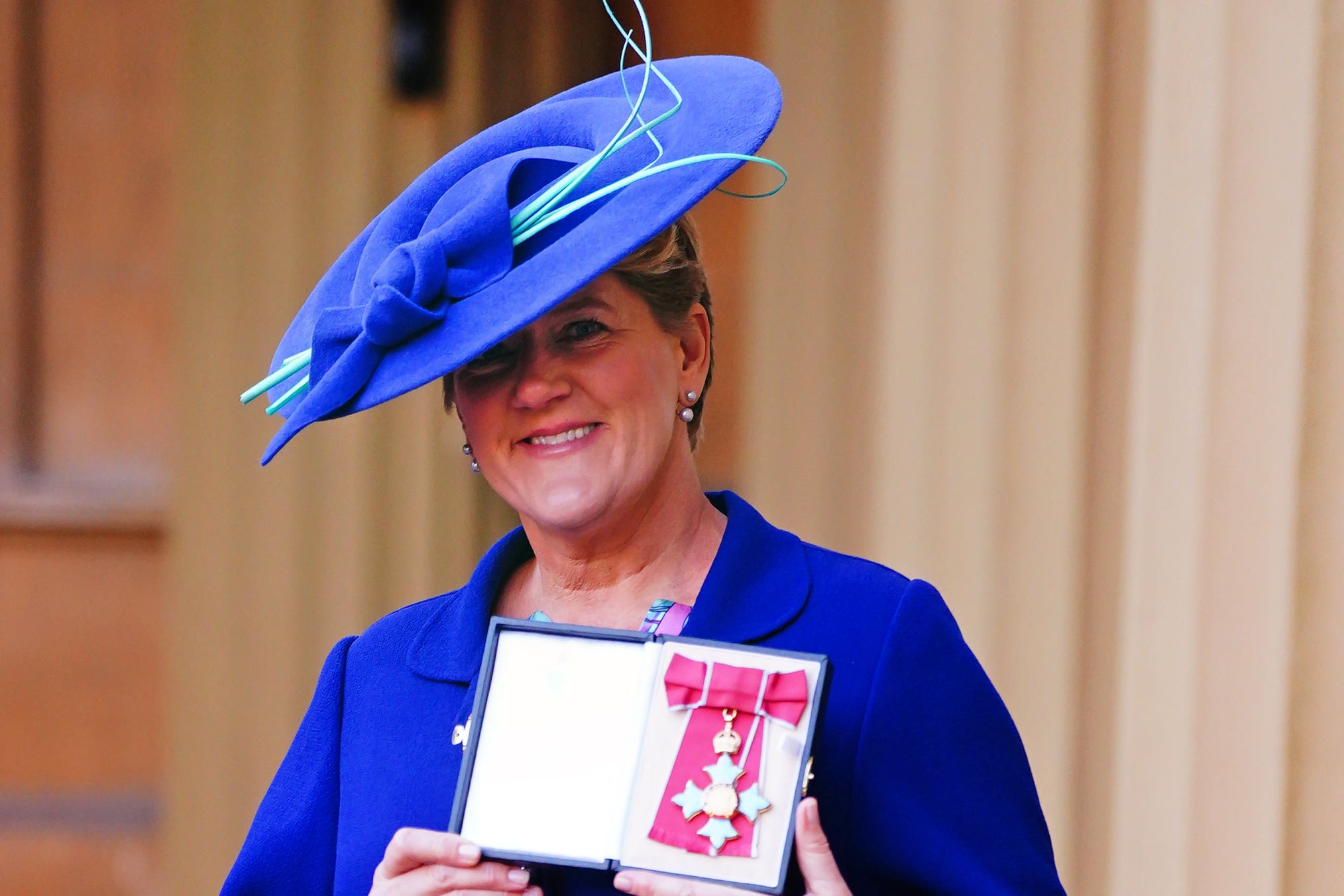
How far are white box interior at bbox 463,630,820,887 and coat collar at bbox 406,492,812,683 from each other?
14 centimetres

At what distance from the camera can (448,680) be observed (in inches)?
52.4

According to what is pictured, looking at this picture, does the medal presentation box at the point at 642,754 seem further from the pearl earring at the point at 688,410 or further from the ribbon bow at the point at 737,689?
the pearl earring at the point at 688,410

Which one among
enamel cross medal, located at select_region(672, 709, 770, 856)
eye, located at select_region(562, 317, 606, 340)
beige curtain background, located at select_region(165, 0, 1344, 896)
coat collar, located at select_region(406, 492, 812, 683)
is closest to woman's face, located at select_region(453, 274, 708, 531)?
eye, located at select_region(562, 317, 606, 340)

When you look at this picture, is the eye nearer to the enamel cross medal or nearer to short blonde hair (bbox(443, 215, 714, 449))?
short blonde hair (bbox(443, 215, 714, 449))

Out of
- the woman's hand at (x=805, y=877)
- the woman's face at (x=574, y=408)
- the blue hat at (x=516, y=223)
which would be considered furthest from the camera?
the woman's face at (x=574, y=408)

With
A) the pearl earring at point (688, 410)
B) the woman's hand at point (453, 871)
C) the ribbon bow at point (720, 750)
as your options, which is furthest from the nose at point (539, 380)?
the woman's hand at point (453, 871)

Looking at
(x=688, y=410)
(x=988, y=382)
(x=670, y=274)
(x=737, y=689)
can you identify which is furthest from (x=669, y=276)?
(x=988, y=382)

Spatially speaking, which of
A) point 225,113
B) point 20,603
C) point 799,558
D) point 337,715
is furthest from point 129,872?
point 799,558

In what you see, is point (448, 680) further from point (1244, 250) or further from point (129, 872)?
point (129, 872)

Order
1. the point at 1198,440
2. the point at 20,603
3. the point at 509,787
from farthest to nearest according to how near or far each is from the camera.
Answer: the point at 20,603
the point at 1198,440
the point at 509,787

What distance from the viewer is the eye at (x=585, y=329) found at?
1233mm

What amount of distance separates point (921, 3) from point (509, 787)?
6.31 ft

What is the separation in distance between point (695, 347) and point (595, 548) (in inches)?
8.2

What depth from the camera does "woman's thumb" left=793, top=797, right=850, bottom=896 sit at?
101 centimetres
